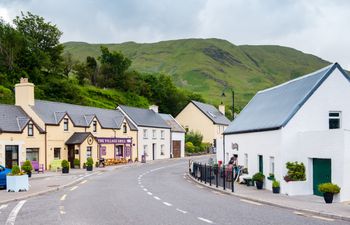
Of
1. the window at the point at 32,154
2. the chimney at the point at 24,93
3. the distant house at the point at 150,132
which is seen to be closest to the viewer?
the window at the point at 32,154

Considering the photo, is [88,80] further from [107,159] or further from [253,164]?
[253,164]

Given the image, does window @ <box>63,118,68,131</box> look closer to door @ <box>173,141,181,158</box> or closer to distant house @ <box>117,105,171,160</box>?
→ distant house @ <box>117,105,171,160</box>

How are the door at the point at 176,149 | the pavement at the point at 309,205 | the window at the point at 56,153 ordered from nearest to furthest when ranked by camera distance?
the pavement at the point at 309,205 < the window at the point at 56,153 < the door at the point at 176,149

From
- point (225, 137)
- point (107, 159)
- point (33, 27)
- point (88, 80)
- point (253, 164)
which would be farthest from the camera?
point (88, 80)

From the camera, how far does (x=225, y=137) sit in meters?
40.6

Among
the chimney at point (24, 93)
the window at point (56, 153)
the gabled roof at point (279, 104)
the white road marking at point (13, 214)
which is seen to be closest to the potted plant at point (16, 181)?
the white road marking at point (13, 214)

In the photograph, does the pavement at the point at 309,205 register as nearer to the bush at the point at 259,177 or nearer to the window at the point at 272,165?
the bush at the point at 259,177

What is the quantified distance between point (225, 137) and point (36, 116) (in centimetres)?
2152

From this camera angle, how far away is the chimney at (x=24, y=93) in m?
51.1

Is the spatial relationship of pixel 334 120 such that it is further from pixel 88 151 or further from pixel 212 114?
pixel 212 114

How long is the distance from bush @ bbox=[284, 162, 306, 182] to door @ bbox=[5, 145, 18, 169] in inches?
1150

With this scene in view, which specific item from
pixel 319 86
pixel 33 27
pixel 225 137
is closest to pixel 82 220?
pixel 319 86

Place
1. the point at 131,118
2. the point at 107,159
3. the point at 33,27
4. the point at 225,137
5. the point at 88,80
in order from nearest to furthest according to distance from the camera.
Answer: the point at 225,137
the point at 107,159
the point at 131,118
the point at 33,27
the point at 88,80

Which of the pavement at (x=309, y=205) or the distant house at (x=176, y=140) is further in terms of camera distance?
the distant house at (x=176, y=140)
